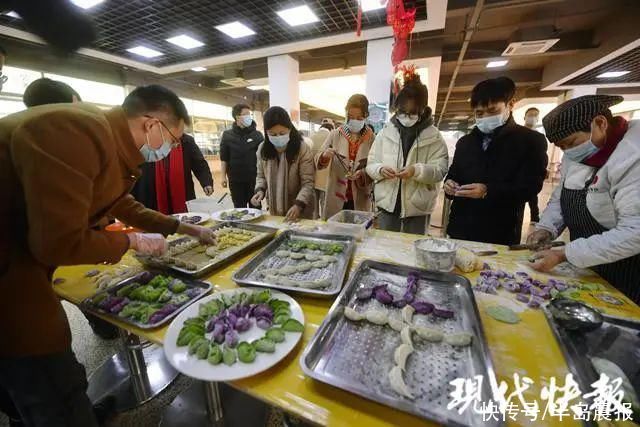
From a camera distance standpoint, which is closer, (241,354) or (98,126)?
(241,354)

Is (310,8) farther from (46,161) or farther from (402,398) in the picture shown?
(402,398)

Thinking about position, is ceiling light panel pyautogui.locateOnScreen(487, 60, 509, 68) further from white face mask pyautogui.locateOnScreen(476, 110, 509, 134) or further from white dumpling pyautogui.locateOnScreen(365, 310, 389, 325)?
white dumpling pyautogui.locateOnScreen(365, 310, 389, 325)

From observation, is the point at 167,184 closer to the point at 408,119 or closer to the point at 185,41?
the point at 408,119

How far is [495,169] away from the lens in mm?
1820

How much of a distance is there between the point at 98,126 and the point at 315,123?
55.5 feet

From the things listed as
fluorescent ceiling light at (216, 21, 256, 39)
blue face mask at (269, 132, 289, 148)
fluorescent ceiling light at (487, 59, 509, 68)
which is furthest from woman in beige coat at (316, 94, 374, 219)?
fluorescent ceiling light at (487, 59, 509, 68)

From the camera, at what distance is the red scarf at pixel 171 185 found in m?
2.49

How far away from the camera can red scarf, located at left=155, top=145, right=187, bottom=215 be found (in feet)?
8.18

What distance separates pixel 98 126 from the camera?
88cm

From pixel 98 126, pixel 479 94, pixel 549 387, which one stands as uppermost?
pixel 479 94

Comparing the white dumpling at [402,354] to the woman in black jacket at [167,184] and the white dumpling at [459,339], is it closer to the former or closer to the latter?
the white dumpling at [459,339]

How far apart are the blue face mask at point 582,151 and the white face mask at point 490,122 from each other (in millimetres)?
591

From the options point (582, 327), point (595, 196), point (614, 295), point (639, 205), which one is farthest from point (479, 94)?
point (582, 327)

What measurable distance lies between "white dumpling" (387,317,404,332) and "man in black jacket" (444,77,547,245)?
1.10 meters
